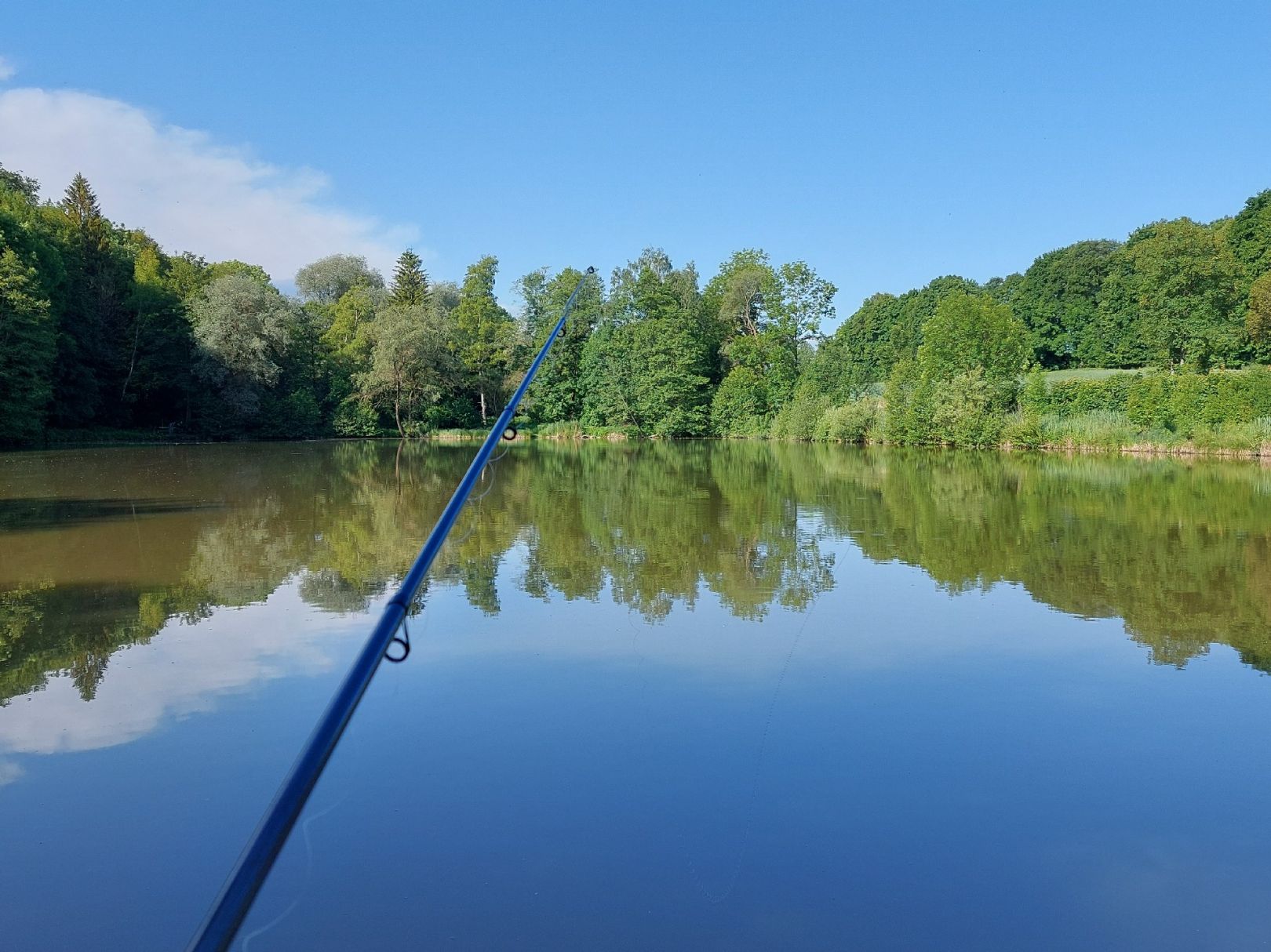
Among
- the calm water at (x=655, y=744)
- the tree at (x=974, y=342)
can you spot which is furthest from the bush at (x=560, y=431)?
the calm water at (x=655, y=744)

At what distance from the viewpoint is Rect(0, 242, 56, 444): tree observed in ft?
110

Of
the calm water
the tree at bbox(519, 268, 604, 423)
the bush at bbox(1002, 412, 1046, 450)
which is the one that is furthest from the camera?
the tree at bbox(519, 268, 604, 423)

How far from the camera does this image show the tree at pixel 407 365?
48.9 meters

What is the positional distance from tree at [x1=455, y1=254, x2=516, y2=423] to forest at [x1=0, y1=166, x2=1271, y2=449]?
189 millimetres

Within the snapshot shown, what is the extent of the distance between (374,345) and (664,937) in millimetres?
52518

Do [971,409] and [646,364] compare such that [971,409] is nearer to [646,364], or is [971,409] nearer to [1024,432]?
[1024,432]

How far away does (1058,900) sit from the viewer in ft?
11.6

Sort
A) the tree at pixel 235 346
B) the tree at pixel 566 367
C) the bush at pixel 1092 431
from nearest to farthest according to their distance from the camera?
the bush at pixel 1092 431, the tree at pixel 235 346, the tree at pixel 566 367

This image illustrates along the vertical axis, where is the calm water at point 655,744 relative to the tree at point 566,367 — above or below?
below

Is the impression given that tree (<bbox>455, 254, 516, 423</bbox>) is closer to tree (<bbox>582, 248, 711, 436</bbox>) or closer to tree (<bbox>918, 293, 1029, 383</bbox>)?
tree (<bbox>582, 248, 711, 436</bbox>)

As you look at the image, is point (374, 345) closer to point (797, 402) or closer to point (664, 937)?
point (797, 402)

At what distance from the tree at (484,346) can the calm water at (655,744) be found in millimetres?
45320

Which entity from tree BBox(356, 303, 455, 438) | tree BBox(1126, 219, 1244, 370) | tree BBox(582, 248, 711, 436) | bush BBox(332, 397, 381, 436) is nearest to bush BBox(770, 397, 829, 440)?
tree BBox(582, 248, 711, 436)

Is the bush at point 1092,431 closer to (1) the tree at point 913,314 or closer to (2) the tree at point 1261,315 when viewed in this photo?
(2) the tree at point 1261,315
